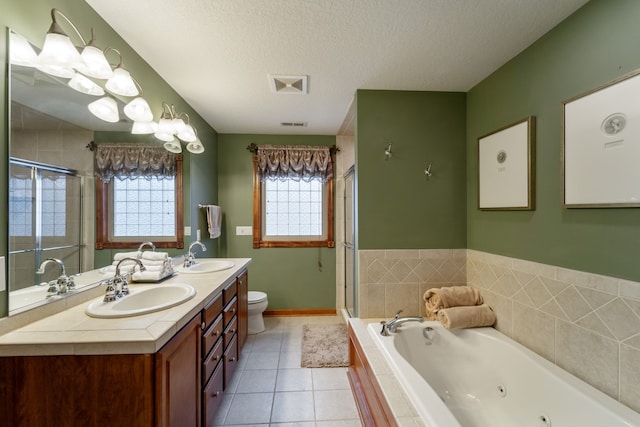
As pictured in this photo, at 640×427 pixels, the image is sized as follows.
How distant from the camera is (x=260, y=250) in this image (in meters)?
3.32

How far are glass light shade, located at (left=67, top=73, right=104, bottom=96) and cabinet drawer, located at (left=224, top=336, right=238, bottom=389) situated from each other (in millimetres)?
1771

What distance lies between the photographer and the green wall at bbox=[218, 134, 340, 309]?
3.31 m

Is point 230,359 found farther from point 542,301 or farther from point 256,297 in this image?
point 542,301

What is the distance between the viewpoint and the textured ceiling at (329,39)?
1.30m

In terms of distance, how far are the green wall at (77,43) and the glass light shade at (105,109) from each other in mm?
274

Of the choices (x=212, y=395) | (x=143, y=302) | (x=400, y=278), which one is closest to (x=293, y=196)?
(x=400, y=278)

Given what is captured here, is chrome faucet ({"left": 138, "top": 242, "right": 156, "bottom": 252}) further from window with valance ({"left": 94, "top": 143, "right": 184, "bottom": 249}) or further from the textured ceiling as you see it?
the textured ceiling

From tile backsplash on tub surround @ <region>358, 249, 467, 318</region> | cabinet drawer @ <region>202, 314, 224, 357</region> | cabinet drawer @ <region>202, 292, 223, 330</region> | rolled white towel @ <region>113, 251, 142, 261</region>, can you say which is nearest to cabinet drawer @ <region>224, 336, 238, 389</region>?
cabinet drawer @ <region>202, 314, 224, 357</region>

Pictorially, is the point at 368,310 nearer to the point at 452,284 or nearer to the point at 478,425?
the point at 452,284

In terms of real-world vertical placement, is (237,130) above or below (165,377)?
above

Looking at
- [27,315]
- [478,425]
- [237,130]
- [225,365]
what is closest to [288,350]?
[225,365]

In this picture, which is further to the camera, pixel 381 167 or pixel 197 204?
pixel 197 204

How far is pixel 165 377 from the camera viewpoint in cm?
104

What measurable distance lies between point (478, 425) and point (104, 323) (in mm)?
1983
